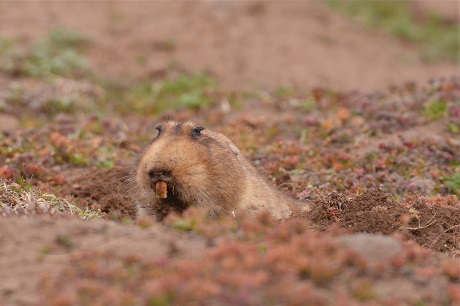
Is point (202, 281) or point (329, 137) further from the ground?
point (202, 281)

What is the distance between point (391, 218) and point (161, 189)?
84.6 inches

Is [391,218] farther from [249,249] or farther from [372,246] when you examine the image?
[249,249]

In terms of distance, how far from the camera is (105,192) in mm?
8266

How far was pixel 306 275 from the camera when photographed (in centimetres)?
432

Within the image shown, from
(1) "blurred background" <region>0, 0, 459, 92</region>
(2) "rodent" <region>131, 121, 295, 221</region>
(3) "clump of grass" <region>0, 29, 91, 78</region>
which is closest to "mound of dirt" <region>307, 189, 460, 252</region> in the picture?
(2) "rodent" <region>131, 121, 295, 221</region>

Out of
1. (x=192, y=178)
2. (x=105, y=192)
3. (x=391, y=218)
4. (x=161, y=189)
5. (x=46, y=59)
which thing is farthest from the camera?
(x=46, y=59)

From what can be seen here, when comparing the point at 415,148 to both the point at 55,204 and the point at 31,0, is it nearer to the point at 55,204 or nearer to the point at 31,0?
the point at 55,204

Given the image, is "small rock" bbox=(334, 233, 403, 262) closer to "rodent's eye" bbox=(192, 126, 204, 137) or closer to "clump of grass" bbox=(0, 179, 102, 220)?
"rodent's eye" bbox=(192, 126, 204, 137)

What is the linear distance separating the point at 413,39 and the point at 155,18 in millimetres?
7270

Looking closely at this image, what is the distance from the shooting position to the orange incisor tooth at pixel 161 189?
614cm

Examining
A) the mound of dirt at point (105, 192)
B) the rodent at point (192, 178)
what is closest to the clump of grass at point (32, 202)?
the mound of dirt at point (105, 192)

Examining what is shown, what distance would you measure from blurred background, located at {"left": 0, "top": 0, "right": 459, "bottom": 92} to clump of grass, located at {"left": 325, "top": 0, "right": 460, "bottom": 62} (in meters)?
0.05

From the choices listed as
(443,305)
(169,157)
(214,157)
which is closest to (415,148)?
(214,157)

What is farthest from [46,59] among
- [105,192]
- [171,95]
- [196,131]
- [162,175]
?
[162,175]
